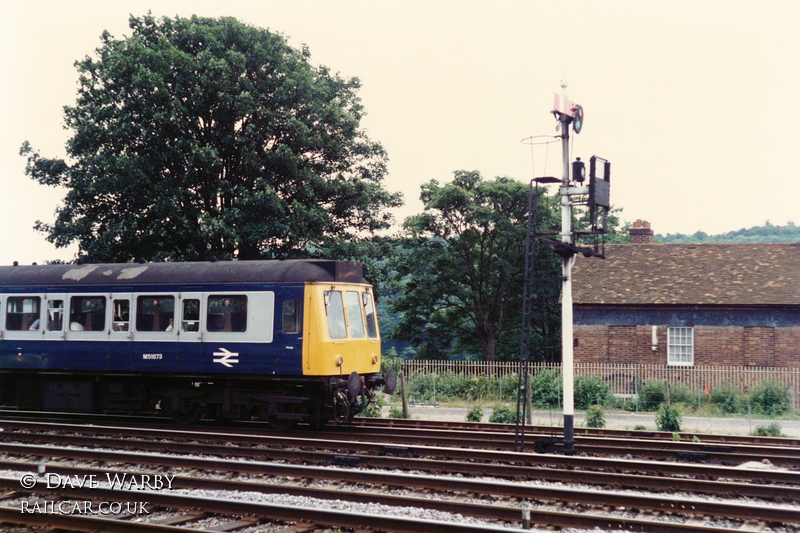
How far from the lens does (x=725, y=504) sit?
8.59 m

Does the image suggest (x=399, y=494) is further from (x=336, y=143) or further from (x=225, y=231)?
(x=336, y=143)

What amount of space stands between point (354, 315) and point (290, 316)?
5.05 ft

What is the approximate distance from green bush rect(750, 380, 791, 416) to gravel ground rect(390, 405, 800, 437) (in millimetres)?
1661

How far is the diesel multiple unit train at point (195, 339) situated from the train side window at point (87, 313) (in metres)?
0.02

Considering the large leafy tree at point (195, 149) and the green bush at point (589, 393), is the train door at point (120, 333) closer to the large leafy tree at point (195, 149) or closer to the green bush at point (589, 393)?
the large leafy tree at point (195, 149)

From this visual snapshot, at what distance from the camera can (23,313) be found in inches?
665

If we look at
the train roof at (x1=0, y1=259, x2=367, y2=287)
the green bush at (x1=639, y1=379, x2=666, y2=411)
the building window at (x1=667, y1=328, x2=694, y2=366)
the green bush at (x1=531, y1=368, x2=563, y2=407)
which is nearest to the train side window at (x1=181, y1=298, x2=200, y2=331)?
the train roof at (x1=0, y1=259, x2=367, y2=287)

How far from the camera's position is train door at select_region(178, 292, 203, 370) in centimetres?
1495

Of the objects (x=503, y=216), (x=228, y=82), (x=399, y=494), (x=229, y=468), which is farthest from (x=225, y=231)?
(x=503, y=216)

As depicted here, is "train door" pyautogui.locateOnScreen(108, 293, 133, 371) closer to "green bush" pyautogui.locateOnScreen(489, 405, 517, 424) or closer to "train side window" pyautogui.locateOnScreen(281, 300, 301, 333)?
"train side window" pyautogui.locateOnScreen(281, 300, 301, 333)

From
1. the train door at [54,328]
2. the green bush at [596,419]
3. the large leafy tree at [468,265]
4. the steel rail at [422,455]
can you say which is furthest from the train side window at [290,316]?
the large leafy tree at [468,265]

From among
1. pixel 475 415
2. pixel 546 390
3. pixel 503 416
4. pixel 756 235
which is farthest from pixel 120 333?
pixel 756 235

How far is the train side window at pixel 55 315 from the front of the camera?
16.4m

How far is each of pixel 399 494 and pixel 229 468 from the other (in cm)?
275
